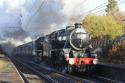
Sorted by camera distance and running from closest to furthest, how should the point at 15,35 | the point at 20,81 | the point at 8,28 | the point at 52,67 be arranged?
the point at 20,81 < the point at 52,67 < the point at 8,28 < the point at 15,35

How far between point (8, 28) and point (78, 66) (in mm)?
33816

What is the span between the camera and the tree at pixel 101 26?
66.9 metres

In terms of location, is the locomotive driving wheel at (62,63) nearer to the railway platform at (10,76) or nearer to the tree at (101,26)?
the railway platform at (10,76)

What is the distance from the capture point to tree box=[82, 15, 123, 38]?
6688 centimetres

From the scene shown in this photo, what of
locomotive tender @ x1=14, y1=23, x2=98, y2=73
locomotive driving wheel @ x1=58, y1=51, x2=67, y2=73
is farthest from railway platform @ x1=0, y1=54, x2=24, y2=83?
locomotive tender @ x1=14, y1=23, x2=98, y2=73

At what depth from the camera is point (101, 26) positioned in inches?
2771

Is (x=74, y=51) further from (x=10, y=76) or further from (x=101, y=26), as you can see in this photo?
(x=101, y=26)

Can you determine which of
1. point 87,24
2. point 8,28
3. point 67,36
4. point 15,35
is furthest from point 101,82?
point 87,24

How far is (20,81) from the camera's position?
18203 mm

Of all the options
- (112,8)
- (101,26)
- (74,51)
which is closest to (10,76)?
(74,51)

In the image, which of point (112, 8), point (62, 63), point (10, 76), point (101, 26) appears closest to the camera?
point (10, 76)

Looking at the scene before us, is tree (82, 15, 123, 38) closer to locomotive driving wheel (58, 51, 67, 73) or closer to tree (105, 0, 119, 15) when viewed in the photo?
tree (105, 0, 119, 15)

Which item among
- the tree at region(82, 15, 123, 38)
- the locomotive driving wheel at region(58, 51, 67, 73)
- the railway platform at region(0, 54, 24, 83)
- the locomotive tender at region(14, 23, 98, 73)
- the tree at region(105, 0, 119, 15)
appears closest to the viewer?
the railway platform at region(0, 54, 24, 83)

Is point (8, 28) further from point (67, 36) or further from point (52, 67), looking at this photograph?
point (67, 36)
